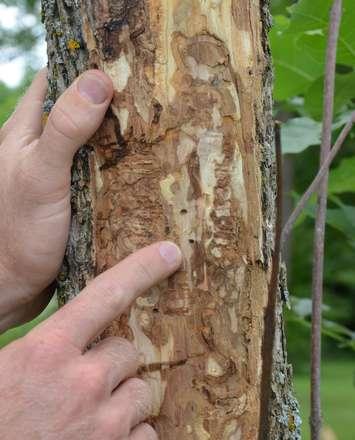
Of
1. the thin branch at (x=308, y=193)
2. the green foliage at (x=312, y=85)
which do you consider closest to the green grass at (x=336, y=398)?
the green foliage at (x=312, y=85)

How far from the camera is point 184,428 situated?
1.42 m

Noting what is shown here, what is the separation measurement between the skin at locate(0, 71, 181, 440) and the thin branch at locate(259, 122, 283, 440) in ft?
0.65

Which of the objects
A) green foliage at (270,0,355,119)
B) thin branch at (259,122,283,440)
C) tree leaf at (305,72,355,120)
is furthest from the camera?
tree leaf at (305,72,355,120)

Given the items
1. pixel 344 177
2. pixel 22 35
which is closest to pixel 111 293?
pixel 344 177

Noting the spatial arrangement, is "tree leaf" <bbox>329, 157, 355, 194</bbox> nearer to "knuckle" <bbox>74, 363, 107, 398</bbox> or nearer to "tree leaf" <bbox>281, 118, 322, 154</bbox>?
"tree leaf" <bbox>281, 118, 322, 154</bbox>

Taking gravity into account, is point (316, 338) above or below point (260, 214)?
below

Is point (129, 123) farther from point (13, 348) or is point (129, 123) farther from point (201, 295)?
point (13, 348)

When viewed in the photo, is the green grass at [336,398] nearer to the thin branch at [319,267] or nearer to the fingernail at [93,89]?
the thin branch at [319,267]

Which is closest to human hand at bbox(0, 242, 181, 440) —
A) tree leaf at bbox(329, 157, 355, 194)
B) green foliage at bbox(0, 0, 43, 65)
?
tree leaf at bbox(329, 157, 355, 194)

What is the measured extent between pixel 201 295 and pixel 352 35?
992 mm

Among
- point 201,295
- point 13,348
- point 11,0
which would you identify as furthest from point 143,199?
point 11,0

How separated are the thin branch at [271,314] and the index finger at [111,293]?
21 cm

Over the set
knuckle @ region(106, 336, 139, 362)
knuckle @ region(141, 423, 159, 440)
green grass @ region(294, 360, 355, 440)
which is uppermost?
knuckle @ region(106, 336, 139, 362)

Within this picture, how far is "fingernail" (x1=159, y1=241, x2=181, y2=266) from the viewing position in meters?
1.38
